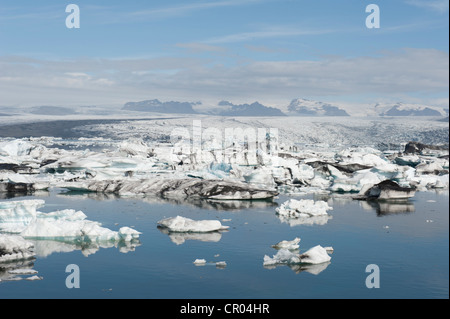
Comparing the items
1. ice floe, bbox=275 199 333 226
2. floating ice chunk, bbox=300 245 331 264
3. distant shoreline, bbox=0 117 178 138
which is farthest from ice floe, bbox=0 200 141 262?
distant shoreline, bbox=0 117 178 138

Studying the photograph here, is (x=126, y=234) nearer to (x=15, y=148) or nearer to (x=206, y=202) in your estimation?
(x=206, y=202)

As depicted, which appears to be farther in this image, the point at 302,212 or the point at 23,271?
the point at 302,212

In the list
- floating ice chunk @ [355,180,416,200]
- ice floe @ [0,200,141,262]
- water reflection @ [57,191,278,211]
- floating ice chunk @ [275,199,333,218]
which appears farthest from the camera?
floating ice chunk @ [355,180,416,200]

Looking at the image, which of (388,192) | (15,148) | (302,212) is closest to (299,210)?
(302,212)

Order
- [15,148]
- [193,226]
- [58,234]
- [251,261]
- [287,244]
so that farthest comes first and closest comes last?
[15,148] < [193,226] < [58,234] < [287,244] < [251,261]

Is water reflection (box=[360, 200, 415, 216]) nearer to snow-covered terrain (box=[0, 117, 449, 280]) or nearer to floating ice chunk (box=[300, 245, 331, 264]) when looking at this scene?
snow-covered terrain (box=[0, 117, 449, 280])

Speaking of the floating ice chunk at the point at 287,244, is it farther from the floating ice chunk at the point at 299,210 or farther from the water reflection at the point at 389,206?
the water reflection at the point at 389,206

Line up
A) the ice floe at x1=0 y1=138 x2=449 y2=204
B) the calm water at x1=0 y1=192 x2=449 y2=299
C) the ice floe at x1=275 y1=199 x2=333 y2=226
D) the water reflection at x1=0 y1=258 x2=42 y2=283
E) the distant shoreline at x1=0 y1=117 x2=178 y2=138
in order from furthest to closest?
1. the distant shoreline at x1=0 y1=117 x2=178 y2=138
2. the ice floe at x1=0 y1=138 x2=449 y2=204
3. the ice floe at x1=275 y1=199 x2=333 y2=226
4. the water reflection at x1=0 y1=258 x2=42 y2=283
5. the calm water at x1=0 y1=192 x2=449 y2=299

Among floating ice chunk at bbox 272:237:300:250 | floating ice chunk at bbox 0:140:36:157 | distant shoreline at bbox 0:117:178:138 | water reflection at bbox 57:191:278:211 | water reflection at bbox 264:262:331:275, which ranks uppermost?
distant shoreline at bbox 0:117:178:138
